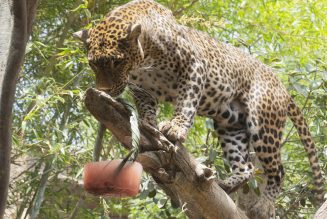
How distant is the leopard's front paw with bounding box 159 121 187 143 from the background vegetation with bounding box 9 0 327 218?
678 millimetres

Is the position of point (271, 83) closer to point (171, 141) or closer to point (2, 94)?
point (171, 141)

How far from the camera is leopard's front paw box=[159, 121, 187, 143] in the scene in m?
3.87

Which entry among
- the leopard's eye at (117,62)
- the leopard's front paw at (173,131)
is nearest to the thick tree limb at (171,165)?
the leopard's front paw at (173,131)

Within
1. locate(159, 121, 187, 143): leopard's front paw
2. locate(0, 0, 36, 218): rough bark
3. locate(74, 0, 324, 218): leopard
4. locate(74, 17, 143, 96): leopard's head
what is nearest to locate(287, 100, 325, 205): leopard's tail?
locate(74, 0, 324, 218): leopard

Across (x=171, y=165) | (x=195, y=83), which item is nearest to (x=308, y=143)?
(x=195, y=83)

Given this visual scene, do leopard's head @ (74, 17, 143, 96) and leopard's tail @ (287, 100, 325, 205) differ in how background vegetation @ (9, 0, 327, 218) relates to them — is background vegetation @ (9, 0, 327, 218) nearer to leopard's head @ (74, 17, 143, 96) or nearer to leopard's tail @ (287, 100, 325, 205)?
leopard's tail @ (287, 100, 325, 205)

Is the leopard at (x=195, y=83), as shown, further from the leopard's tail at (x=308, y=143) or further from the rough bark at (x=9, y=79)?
the rough bark at (x=9, y=79)

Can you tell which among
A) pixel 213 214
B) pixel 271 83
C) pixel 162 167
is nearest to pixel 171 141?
pixel 162 167

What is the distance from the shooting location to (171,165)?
3.78 meters

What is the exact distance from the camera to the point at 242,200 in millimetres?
5371

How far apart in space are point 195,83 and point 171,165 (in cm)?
67

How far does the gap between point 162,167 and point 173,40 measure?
0.94m

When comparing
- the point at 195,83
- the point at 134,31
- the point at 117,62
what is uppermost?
the point at 134,31

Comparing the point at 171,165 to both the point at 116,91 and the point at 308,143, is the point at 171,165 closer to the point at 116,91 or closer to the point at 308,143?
the point at 116,91
